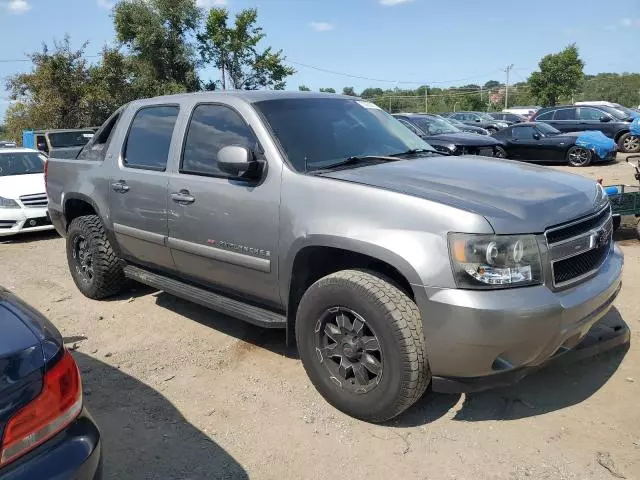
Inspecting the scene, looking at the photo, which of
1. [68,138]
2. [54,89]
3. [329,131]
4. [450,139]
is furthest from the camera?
[54,89]

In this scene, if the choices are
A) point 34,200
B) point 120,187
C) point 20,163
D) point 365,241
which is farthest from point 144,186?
point 20,163

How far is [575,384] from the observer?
345cm

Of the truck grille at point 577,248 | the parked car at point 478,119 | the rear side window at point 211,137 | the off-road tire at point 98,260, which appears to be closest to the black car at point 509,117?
the parked car at point 478,119

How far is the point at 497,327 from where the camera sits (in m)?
2.58

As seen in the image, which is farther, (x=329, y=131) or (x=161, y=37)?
(x=161, y=37)

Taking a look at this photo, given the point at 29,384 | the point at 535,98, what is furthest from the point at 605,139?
the point at 535,98

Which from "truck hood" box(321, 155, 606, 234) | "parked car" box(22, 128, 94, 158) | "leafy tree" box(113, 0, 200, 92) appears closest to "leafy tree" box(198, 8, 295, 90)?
"leafy tree" box(113, 0, 200, 92)

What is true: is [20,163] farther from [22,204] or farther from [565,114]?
[565,114]

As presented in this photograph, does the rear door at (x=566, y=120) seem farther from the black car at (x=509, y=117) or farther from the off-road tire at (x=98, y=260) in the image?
the off-road tire at (x=98, y=260)

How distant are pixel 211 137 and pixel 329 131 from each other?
85 cm

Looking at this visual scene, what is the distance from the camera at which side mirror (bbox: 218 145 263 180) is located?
10.9 feet

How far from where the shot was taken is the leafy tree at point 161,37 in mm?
28344

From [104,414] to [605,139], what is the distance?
15699 millimetres

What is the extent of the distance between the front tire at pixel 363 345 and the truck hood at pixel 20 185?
7.60m
